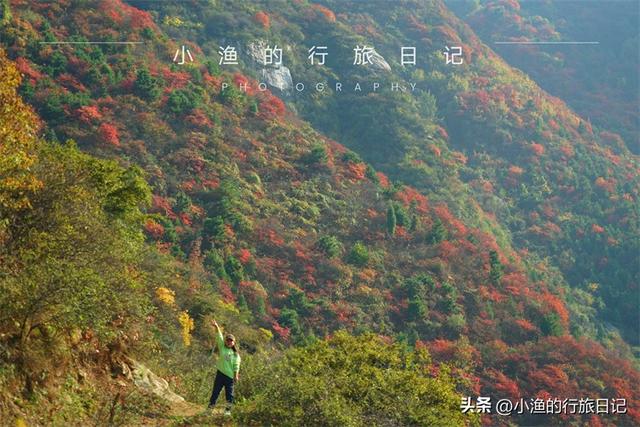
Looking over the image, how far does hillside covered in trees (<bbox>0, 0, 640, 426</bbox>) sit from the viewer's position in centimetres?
1139

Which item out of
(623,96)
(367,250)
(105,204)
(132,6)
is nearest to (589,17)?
(623,96)

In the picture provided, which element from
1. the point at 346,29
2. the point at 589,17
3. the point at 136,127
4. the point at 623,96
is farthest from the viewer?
the point at 589,17

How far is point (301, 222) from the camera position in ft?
155

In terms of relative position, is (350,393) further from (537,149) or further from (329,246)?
(537,149)

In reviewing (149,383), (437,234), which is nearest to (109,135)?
(437,234)

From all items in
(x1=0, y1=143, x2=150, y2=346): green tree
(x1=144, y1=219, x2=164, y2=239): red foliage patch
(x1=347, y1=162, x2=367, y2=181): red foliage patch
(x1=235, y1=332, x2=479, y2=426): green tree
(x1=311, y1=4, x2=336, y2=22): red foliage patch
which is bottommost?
(x1=347, y1=162, x2=367, y2=181): red foliage patch

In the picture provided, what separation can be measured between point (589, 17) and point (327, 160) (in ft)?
263

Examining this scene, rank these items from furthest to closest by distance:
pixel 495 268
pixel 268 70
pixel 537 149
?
pixel 537 149, pixel 268 70, pixel 495 268

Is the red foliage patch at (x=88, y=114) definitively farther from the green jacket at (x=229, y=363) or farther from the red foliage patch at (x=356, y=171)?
the green jacket at (x=229, y=363)

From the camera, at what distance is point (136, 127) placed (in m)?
46.3

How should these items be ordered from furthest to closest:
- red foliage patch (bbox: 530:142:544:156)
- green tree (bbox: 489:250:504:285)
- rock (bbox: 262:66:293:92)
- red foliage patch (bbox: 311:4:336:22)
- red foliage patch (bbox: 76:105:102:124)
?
red foliage patch (bbox: 311:4:336:22)
red foliage patch (bbox: 530:142:544:156)
rock (bbox: 262:66:293:92)
green tree (bbox: 489:250:504:285)
red foliage patch (bbox: 76:105:102:124)

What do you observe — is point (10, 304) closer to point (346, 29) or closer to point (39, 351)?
point (39, 351)

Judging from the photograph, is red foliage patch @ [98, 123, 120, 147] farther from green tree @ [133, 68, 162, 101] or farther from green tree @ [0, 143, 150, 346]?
green tree @ [0, 143, 150, 346]

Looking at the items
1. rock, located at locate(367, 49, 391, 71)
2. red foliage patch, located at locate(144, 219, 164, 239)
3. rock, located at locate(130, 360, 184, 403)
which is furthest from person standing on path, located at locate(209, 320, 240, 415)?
rock, located at locate(367, 49, 391, 71)
